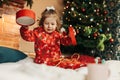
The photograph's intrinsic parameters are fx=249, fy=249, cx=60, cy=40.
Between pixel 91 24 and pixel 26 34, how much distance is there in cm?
167

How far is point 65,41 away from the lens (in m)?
2.00

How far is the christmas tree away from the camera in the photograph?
10.8ft

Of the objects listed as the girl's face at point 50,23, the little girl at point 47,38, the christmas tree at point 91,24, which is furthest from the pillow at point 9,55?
the christmas tree at point 91,24

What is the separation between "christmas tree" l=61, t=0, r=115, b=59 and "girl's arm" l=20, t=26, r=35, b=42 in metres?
1.36

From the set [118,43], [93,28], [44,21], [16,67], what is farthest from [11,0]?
[16,67]

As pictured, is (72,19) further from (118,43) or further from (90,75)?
(90,75)

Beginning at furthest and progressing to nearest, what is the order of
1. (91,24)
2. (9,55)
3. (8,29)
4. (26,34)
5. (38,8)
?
(38,8) → (91,24) → (8,29) → (26,34) → (9,55)

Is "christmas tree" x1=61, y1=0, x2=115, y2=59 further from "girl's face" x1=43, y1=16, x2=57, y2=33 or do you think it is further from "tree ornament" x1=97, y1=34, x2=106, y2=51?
"girl's face" x1=43, y1=16, x2=57, y2=33

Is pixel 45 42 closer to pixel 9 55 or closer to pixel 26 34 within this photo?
pixel 26 34

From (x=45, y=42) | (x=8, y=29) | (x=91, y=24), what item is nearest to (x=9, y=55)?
(x=45, y=42)

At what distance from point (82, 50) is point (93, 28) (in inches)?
16.7

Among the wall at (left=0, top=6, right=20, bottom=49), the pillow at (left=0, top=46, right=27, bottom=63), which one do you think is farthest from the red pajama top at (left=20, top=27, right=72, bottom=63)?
the wall at (left=0, top=6, right=20, bottom=49)

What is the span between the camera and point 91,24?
134 inches

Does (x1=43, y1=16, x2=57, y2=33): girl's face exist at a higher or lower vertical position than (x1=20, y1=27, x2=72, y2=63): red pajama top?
higher
